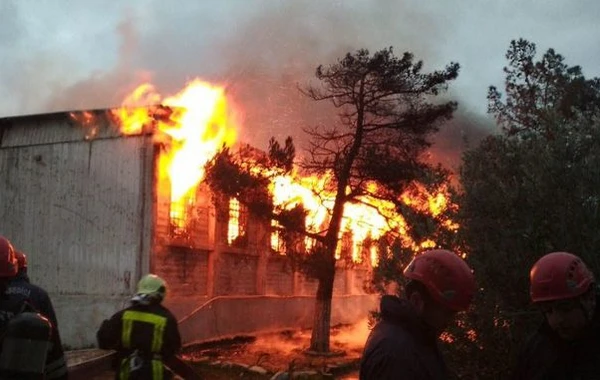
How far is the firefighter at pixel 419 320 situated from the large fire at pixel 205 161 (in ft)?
33.8

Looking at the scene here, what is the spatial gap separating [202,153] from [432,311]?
1188 cm

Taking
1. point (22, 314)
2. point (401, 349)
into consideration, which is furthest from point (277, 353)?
point (401, 349)

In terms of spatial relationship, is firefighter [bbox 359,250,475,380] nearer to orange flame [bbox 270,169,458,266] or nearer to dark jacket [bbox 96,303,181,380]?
dark jacket [bbox 96,303,181,380]

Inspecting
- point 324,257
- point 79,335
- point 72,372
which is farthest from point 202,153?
point 72,372

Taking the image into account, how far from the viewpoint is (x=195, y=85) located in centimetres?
1529

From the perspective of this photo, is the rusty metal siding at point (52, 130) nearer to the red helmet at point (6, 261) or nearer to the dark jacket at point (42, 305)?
the dark jacket at point (42, 305)

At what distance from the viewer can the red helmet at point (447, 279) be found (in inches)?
97.0

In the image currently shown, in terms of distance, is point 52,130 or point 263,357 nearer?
point 263,357

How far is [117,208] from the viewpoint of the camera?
13438 millimetres

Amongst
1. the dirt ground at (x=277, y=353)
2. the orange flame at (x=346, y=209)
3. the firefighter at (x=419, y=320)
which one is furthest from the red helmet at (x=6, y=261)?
the orange flame at (x=346, y=209)

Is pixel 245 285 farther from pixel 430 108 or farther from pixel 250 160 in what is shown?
pixel 430 108

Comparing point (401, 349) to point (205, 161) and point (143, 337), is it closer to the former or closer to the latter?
point (143, 337)

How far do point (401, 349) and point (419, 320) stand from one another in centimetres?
16

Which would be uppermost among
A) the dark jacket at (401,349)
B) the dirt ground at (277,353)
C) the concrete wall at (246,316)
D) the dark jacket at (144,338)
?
the dark jacket at (401,349)
